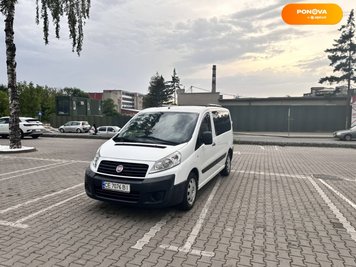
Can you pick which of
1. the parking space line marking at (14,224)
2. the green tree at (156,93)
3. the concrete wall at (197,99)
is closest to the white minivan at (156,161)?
the parking space line marking at (14,224)

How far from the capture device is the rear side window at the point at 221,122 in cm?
635

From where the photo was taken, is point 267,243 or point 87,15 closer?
point 267,243

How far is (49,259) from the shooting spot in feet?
10.5

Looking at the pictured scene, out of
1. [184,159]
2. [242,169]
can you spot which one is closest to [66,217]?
[184,159]

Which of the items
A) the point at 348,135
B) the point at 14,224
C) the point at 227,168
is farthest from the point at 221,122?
the point at 348,135

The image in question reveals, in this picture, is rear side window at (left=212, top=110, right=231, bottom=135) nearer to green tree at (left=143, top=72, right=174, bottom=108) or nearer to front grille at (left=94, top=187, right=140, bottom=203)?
front grille at (left=94, top=187, right=140, bottom=203)

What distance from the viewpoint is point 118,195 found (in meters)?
4.27

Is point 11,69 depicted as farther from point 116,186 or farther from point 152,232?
point 152,232

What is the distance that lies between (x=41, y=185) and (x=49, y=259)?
11.9 ft

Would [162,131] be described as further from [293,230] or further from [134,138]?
[293,230]

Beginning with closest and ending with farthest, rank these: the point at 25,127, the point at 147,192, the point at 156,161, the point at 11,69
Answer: the point at 147,192 < the point at 156,161 < the point at 11,69 < the point at 25,127

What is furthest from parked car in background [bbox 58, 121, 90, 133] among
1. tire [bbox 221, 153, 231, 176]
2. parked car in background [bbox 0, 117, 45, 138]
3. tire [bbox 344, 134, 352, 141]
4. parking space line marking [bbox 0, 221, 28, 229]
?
parking space line marking [bbox 0, 221, 28, 229]

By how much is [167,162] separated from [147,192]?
543 millimetres

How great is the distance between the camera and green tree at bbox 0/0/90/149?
1114 cm
